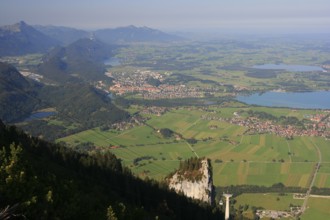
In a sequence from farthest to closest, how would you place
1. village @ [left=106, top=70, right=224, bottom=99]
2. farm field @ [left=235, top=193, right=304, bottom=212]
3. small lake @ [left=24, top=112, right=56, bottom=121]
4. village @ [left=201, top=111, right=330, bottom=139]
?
village @ [left=106, top=70, right=224, bottom=99]
small lake @ [left=24, top=112, right=56, bottom=121]
village @ [left=201, top=111, right=330, bottom=139]
farm field @ [left=235, top=193, right=304, bottom=212]

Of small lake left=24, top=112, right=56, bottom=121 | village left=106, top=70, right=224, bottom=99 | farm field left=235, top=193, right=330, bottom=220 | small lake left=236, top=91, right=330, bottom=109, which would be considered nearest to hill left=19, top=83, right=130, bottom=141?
small lake left=24, top=112, right=56, bottom=121

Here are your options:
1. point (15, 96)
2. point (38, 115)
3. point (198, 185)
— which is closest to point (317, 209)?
point (198, 185)

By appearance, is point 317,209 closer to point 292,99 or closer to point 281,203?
point 281,203

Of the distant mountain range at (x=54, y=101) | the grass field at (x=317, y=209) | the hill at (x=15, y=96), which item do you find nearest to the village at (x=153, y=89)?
the distant mountain range at (x=54, y=101)

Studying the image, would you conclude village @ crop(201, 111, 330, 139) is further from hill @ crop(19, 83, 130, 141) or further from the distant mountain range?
the distant mountain range

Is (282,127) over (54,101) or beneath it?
beneath

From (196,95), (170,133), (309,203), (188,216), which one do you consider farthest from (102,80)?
(188,216)
